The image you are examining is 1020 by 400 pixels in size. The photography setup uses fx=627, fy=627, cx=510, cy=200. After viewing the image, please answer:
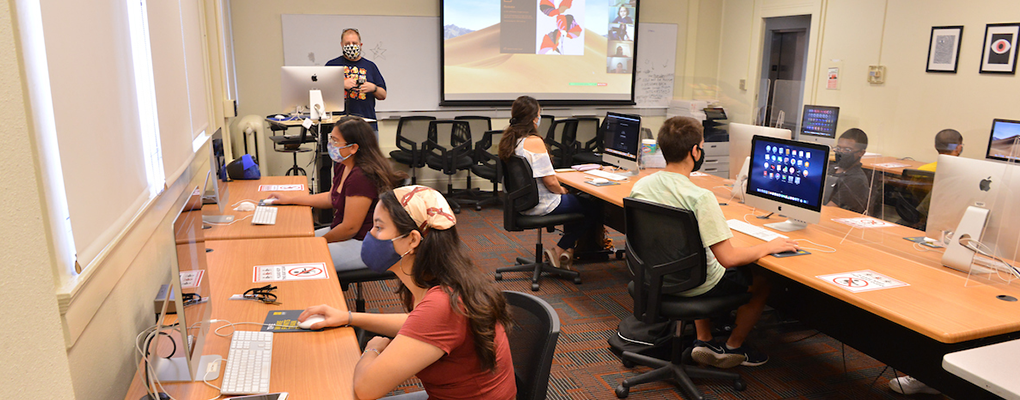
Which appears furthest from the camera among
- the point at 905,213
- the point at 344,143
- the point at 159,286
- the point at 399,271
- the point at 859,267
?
the point at 905,213

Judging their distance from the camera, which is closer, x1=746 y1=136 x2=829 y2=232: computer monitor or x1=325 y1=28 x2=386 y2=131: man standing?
x1=746 y1=136 x2=829 y2=232: computer monitor

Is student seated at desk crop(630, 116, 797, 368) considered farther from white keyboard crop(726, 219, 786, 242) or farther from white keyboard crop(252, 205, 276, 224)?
white keyboard crop(252, 205, 276, 224)

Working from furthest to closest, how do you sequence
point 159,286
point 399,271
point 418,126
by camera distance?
point 418,126, point 159,286, point 399,271

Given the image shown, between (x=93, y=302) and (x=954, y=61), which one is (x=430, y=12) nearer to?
(x=954, y=61)

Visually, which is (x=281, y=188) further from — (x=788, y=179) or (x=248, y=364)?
(x=788, y=179)

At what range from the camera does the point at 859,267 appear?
8.26ft

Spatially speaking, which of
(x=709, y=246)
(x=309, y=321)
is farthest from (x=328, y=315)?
(x=709, y=246)

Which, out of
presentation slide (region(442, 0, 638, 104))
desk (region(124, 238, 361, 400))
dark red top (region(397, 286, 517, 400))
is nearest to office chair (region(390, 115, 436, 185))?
presentation slide (region(442, 0, 638, 104))

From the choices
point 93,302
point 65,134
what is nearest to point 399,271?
point 93,302

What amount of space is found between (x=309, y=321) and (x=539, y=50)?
5.97 metres

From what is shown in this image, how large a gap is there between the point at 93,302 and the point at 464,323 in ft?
2.65

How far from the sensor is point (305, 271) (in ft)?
7.70

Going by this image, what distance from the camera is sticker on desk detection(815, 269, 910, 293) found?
89.6 inches

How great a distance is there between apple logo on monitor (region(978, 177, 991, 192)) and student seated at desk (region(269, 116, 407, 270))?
97.6 inches
